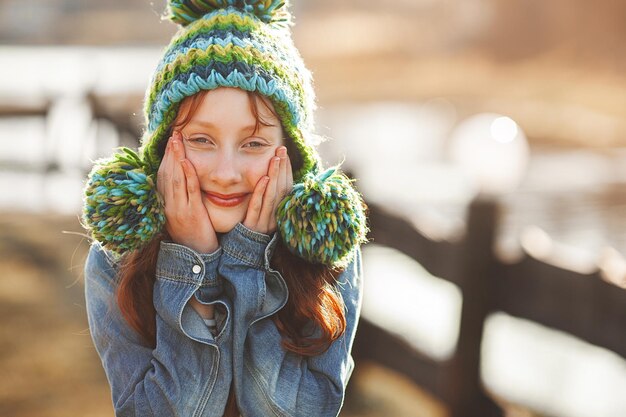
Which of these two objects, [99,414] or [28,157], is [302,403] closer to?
[99,414]

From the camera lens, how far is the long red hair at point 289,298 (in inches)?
85.7

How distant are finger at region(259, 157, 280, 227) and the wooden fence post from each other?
242cm

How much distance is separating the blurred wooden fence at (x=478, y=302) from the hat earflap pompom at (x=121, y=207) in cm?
217

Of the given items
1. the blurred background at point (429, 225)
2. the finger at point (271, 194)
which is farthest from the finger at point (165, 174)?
the blurred background at point (429, 225)

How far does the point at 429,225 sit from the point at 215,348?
2980 mm

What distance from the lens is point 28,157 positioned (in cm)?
1002

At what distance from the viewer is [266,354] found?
7.21 ft

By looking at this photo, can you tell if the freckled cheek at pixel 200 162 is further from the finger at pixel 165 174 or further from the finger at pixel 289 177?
the finger at pixel 289 177

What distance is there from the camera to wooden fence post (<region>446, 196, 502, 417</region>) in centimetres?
447

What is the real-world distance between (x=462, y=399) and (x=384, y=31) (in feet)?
67.4

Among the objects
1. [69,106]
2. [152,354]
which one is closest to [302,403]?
[152,354]

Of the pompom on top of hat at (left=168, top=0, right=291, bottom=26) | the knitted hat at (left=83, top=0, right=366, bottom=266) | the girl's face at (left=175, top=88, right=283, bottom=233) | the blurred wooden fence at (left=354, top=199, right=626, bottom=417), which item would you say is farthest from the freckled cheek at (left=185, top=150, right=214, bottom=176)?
the blurred wooden fence at (left=354, top=199, right=626, bottom=417)

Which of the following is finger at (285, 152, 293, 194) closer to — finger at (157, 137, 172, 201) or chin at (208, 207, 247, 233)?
chin at (208, 207, 247, 233)

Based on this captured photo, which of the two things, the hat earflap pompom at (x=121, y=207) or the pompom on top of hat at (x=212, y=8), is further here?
the pompom on top of hat at (x=212, y=8)
